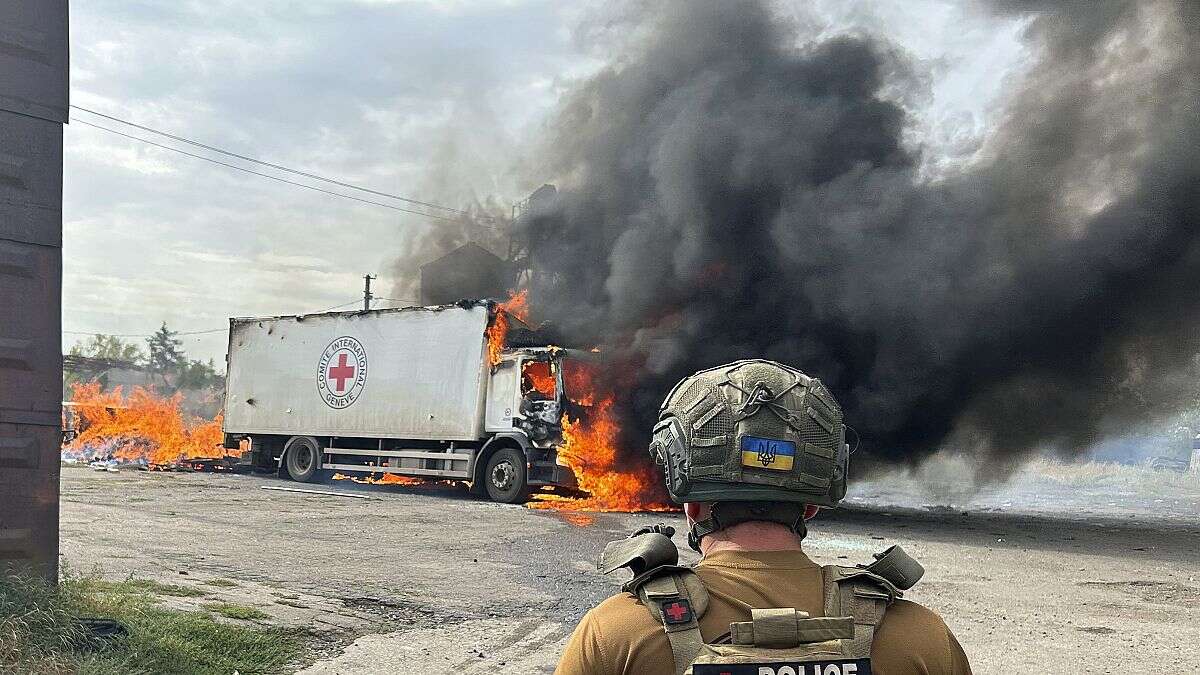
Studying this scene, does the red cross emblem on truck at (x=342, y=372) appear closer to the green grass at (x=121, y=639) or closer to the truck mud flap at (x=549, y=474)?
the truck mud flap at (x=549, y=474)

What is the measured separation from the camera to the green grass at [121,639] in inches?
175

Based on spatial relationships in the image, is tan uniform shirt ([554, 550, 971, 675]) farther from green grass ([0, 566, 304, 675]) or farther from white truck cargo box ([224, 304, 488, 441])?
white truck cargo box ([224, 304, 488, 441])

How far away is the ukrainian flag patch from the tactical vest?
0.22 m

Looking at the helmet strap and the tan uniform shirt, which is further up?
the helmet strap

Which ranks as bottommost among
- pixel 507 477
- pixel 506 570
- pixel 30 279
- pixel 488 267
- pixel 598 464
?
pixel 506 570

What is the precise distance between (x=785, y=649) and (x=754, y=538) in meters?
0.25

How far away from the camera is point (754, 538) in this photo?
73.4 inches

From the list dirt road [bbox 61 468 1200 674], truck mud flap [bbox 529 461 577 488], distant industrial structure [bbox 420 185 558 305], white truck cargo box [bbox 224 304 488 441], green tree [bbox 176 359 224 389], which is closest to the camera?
dirt road [bbox 61 468 1200 674]

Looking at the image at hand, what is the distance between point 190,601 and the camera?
258 inches

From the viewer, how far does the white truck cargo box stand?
17.0 metres

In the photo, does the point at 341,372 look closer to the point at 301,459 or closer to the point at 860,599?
the point at 301,459

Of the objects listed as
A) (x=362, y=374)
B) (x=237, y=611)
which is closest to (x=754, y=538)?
(x=237, y=611)

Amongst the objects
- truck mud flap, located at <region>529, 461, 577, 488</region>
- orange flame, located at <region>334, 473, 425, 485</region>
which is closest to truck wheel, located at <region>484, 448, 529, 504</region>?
truck mud flap, located at <region>529, 461, 577, 488</region>

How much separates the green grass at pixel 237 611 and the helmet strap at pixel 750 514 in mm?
5096
